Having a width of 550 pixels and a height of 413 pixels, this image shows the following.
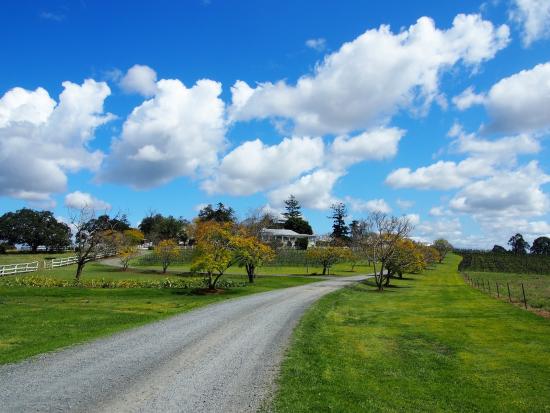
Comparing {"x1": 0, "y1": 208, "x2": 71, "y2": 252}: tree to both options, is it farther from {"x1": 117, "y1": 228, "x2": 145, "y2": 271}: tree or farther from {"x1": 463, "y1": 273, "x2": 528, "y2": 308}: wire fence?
{"x1": 463, "y1": 273, "x2": 528, "y2": 308}: wire fence

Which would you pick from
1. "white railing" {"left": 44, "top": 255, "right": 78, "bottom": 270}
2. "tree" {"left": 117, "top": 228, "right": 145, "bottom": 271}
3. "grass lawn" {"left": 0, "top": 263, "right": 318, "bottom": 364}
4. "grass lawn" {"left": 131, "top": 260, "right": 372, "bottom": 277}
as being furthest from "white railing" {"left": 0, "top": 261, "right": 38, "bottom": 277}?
"grass lawn" {"left": 0, "top": 263, "right": 318, "bottom": 364}

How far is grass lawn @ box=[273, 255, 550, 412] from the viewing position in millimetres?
8102

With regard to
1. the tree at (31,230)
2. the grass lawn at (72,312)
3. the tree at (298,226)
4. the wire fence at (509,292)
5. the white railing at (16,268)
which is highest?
the tree at (298,226)

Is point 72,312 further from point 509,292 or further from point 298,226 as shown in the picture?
point 298,226

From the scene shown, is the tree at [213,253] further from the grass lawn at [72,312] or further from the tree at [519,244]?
the tree at [519,244]

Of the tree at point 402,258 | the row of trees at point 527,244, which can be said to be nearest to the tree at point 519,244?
the row of trees at point 527,244

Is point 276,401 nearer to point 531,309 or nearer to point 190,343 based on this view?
point 190,343

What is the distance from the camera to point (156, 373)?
941cm

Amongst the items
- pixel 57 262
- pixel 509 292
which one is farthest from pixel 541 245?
pixel 57 262

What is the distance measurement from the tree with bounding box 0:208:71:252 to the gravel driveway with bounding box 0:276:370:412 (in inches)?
3502

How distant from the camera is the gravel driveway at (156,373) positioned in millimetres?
7547

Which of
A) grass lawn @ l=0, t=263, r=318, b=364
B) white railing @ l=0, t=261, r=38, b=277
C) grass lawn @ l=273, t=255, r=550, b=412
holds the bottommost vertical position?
grass lawn @ l=273, t=255, r=550, b=412

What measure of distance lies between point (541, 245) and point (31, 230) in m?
166

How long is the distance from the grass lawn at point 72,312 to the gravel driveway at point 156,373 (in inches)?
52.1
